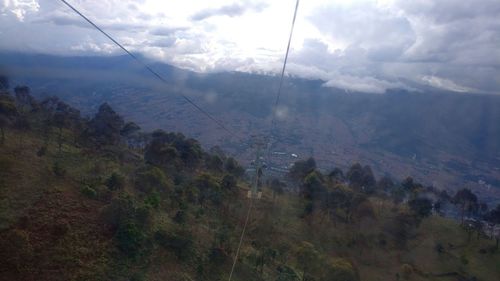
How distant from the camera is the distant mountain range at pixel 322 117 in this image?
45.2 meters

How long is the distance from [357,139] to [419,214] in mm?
75805

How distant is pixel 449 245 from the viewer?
107ft

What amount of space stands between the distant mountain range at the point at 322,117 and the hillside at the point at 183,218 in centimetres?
502

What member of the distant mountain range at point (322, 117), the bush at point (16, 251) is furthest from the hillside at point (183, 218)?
the distant mountain range at point (322, 117)

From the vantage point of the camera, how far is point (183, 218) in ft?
73.7

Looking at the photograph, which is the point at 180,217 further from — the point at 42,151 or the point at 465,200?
the point at 465,200

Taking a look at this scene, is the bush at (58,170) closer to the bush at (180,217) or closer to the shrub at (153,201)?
the shrub at (153,201)

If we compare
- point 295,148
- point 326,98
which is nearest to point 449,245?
point 295,148

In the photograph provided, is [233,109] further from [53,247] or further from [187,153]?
[53,247]

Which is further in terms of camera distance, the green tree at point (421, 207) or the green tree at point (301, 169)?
the green tree at point (301, 169)

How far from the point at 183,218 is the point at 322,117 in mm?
91354

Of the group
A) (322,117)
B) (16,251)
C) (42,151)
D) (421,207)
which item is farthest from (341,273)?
(322,117)

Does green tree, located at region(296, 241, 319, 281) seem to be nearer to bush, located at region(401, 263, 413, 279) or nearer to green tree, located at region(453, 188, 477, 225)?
bush, located at region(401, 263, 413, 279)

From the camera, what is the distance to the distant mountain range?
45.2 metres
